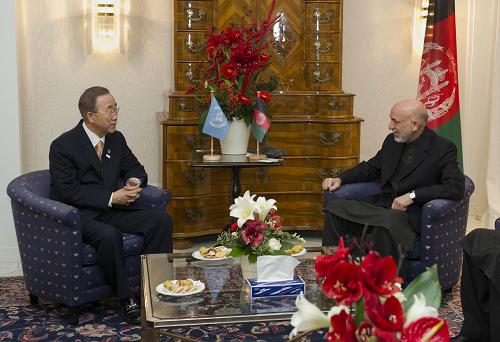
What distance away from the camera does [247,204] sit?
375cm

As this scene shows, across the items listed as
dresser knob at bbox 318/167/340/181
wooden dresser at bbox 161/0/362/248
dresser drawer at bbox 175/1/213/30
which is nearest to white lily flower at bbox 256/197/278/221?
wooden dresser at bbox 161/0/362/248

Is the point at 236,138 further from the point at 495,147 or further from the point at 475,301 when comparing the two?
the point at 495,147

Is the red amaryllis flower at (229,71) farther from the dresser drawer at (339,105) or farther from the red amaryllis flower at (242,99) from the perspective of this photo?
the dresser drawer at (339,105)

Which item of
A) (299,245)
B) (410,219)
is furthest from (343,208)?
(299,245)

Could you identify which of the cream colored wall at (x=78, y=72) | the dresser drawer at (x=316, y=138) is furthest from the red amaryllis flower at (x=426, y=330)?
the cream colored wall at (x=78, y=72)

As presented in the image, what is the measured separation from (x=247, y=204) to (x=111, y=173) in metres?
1.60

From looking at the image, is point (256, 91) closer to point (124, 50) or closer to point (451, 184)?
point (451, 184)

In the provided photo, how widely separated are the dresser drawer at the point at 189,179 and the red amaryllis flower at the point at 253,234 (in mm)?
2587

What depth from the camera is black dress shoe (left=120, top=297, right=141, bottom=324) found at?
4551 mm

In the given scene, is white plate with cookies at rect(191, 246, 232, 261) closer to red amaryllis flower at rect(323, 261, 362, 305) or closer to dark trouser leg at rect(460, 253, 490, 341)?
dark trouser leg at rect(460, 253, 490, 341)

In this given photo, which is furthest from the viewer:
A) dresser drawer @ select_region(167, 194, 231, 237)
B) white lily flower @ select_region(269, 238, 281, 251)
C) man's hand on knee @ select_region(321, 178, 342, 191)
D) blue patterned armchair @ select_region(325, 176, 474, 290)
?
dresser drawer @ select_region(167, 194, 231, 237)

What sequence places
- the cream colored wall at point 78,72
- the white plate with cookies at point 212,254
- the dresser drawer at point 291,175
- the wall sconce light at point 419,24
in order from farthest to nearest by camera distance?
the wall sconce light at point 419,24 → the cream colored wall at point 78,72 → the dresser drawer at point 291,175 → the white plate with cookies at point 212,254

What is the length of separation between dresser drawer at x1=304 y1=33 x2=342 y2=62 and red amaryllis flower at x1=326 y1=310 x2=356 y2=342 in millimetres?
4970

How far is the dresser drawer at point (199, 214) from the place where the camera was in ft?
20.7
